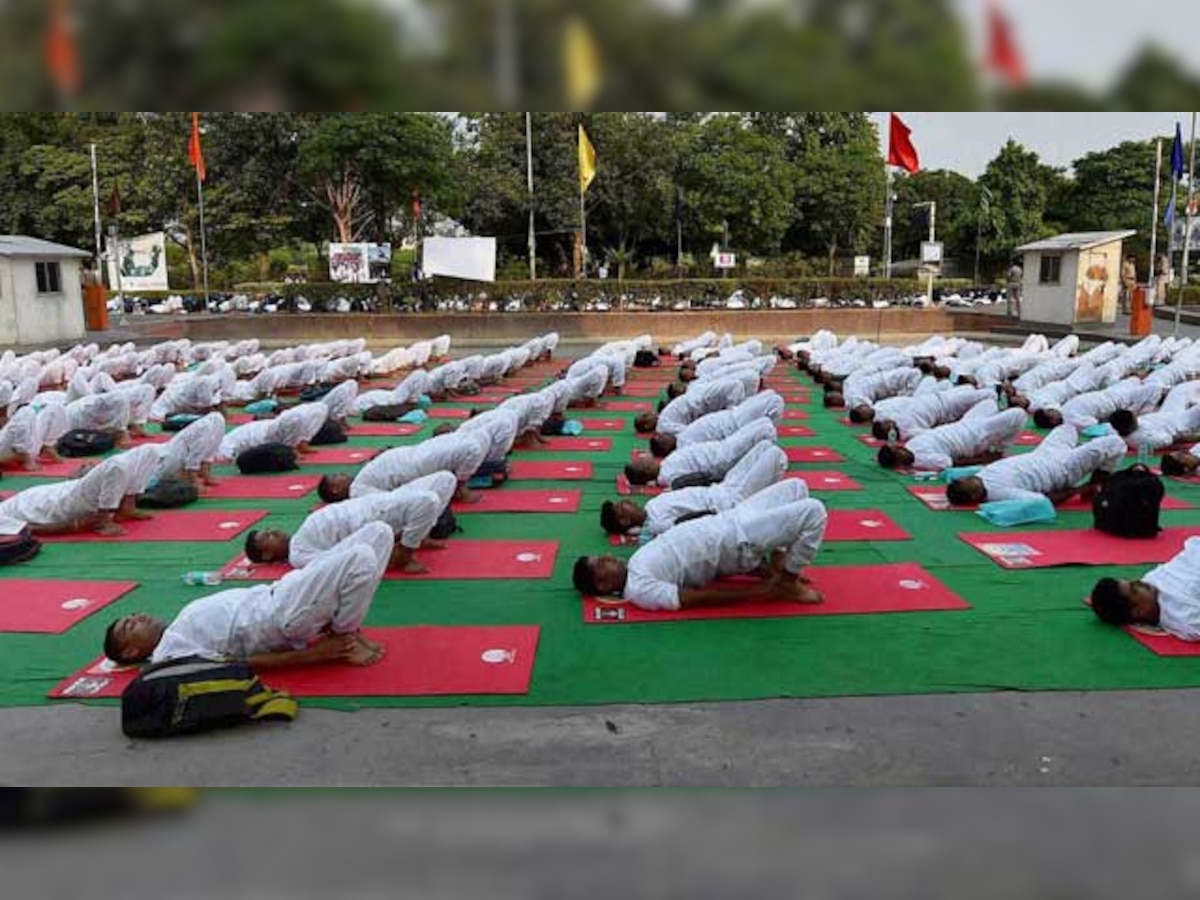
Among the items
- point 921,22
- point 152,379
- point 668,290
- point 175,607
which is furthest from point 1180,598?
point 668,290

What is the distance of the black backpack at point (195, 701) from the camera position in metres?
3.44

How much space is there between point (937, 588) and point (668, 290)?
1937 cm

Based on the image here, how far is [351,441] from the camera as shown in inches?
366

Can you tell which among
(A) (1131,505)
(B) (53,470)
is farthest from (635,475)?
(B) (53,470)

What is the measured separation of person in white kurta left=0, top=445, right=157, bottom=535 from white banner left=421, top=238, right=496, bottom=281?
16891mm

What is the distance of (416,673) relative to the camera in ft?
13.0

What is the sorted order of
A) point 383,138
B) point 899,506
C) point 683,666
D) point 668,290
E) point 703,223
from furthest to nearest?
1. point 703,223
2. point 668,290
3. point 383,138
4. point 899,506
5. point 683,666

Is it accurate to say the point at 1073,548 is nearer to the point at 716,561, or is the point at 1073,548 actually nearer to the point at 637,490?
the point at 716,561

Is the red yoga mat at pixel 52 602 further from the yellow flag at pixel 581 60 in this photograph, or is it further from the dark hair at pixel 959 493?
the dark hair at pixel 959 493

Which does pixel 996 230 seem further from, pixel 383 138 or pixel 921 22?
pixel 921 22

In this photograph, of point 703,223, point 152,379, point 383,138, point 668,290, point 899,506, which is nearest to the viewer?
point 899,506

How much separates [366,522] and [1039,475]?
3959mm

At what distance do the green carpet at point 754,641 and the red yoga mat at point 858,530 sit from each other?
0.48ft

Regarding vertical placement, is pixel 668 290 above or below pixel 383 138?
below
